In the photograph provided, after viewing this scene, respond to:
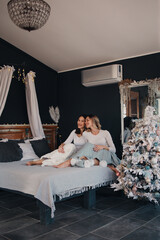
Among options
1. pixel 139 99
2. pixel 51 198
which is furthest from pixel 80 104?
pixel 51 198

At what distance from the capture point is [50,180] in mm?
3430

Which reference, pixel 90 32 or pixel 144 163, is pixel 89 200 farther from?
pixel 90 32

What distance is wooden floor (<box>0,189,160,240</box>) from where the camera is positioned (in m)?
3.11

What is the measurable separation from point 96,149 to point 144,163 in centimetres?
100

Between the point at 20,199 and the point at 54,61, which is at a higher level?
Answer: the point at 54,61

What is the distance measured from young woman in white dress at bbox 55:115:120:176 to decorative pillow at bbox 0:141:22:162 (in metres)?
1.20

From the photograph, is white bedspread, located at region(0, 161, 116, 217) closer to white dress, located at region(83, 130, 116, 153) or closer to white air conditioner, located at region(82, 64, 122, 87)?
white dress, located at region(83, 130, 116, 153)

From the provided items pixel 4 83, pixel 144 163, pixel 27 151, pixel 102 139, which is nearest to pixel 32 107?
pixel 4 83

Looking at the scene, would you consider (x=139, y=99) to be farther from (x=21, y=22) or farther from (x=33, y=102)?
(x=21, y=22)

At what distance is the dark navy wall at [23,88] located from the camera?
6258 mm

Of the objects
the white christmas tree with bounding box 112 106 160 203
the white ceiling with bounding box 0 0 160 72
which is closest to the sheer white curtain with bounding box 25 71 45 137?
the white ceiling with bounding box 0 0 160 72

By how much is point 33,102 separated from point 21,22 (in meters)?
2.85

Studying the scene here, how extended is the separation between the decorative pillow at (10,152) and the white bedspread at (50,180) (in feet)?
2.17

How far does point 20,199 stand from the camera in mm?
4656
